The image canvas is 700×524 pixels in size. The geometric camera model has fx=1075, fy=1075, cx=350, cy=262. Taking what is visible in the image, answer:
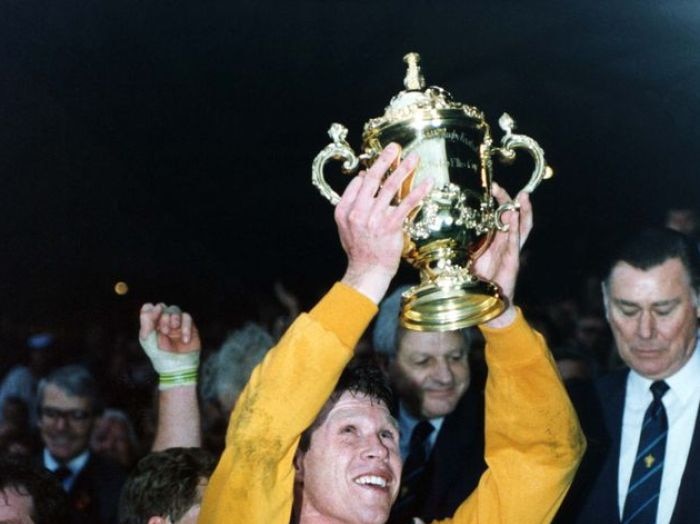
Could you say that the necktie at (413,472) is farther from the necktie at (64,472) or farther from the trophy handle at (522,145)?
the trophy handle at (522,145)

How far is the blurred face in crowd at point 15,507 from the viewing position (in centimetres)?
222

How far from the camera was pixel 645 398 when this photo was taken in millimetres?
2895

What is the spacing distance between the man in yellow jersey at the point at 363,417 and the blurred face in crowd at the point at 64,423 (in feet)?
6.91

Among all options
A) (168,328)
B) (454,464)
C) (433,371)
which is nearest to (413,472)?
(454,464)

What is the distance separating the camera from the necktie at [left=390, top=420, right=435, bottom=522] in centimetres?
310

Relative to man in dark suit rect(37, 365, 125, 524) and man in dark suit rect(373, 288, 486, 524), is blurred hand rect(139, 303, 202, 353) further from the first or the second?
man in dark suit rect(37, 365, 125, 524)

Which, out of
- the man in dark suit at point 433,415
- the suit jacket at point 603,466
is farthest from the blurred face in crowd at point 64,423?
the suit jacket at point 603,466

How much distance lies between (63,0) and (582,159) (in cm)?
293

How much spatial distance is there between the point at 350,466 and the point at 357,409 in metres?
0.12

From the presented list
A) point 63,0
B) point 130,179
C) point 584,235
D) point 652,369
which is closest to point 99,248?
point 130,179

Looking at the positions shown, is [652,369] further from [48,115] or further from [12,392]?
[48,115]

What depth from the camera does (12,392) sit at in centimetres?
492

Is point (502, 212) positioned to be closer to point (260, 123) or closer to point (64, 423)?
point (64, 423)

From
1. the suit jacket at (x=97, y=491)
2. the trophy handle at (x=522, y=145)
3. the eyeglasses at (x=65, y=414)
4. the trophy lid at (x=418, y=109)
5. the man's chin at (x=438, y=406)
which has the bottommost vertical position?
the suit jacket at (x=97, y=491)
